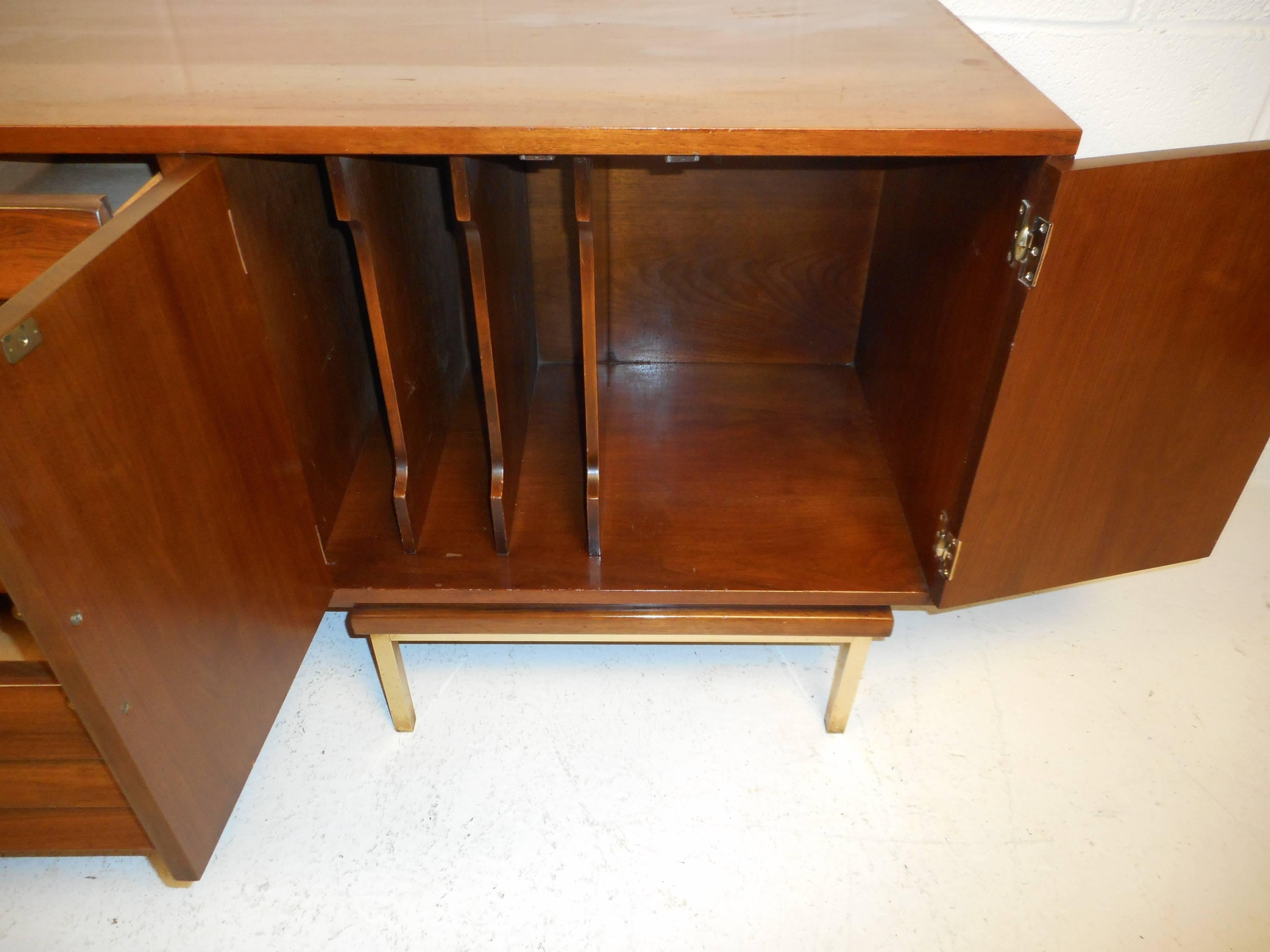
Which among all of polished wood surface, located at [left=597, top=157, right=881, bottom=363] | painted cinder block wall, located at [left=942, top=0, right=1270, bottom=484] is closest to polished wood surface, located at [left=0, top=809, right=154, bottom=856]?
polished wood surface, located at [left=597, top=157, right=881, bottom=363]

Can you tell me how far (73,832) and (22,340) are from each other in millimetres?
492

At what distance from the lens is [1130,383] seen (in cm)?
74

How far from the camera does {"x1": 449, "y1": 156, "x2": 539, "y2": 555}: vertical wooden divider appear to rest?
78 cm

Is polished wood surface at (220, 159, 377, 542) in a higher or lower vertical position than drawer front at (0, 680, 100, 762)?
higher

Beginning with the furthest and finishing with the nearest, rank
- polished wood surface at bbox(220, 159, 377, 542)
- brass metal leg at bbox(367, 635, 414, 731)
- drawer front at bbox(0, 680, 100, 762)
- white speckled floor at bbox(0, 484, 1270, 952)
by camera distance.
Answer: brass metal leg at bbox(367, 635, 414, 731), white speckled floor at bbox(0, 484, 1270, 952), polished wood surface at bbox(220, 159, 377, 542), drawer front at bbox(0, 680, 100, 762)

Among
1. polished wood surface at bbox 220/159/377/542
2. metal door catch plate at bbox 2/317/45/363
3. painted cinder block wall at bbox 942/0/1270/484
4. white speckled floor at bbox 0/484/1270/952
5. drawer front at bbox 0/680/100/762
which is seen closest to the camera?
metal door catch plate at bbox 2/317/45/363

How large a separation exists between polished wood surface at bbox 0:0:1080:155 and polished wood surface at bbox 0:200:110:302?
1.8 inches

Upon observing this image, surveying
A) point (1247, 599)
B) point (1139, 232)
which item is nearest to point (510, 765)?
point (1139, 232)

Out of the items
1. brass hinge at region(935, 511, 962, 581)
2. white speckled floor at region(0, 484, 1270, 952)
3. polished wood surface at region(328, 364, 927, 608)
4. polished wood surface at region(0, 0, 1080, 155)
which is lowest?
white speckled floor at region(0, 484, 1270, 952)

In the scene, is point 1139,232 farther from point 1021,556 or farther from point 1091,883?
point 1091,883

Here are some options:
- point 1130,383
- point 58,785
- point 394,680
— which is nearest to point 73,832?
point 58,785

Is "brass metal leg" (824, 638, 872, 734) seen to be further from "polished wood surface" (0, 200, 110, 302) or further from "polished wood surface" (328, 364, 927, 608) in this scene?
"polished wood surface" (0, 200, 110, 302)

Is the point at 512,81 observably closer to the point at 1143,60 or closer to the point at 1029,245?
the point at 1029,245

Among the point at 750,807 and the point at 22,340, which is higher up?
the point at 22,340
